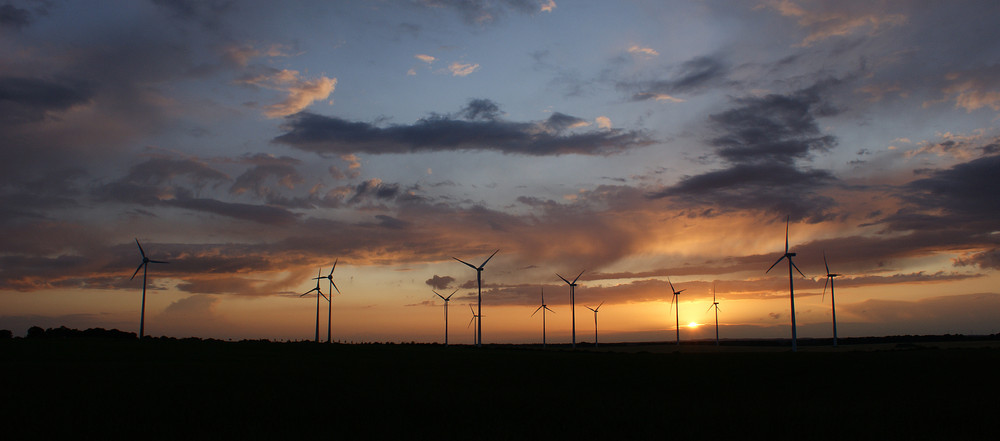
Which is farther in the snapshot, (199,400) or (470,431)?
(199,400)

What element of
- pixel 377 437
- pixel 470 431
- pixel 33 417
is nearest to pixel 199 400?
pixel 33 417

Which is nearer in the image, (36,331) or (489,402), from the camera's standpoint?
(489,402)

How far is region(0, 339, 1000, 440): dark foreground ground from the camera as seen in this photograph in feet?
92.5

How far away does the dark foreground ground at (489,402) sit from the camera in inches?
1110

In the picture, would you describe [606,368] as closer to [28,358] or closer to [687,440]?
[687,440]

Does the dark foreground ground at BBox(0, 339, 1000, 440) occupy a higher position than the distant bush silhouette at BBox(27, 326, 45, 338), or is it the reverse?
the distant bush silhouette at BBox(27, 326, 45, 338)

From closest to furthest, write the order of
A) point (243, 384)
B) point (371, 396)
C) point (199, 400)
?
1. point (199, 400)
2. point (371, 396)
3. point (243, 384)

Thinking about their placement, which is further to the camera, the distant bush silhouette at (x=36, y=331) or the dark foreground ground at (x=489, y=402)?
the distant bush silhouette at (x=36, y=331)

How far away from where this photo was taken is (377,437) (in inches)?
1055

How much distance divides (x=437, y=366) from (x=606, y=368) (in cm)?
1771

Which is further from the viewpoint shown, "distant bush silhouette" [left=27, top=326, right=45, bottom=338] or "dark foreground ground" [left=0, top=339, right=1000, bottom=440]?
"distant bush silhouette" [left=27, top=326, right=45, bottom=338]

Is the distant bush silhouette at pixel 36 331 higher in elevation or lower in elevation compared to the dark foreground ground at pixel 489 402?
higher

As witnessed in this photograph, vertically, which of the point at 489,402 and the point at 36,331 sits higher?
the point at 36,331

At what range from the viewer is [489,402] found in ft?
127
